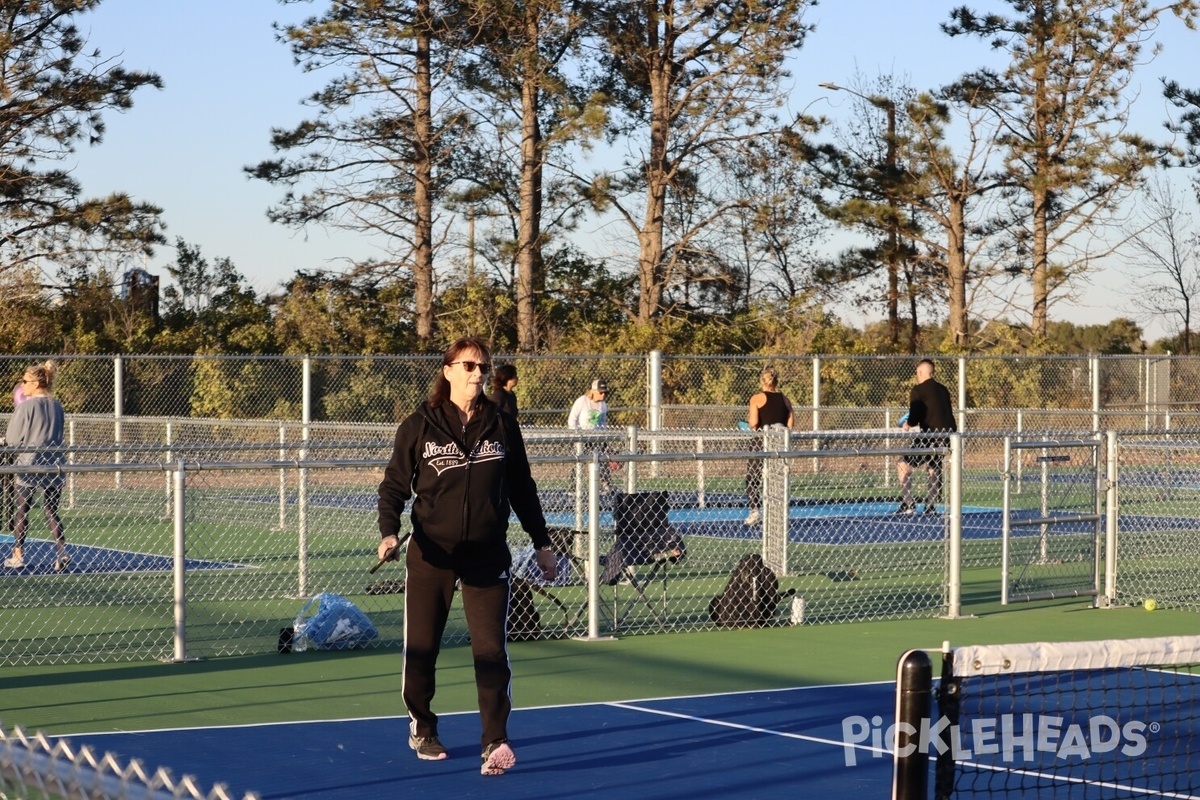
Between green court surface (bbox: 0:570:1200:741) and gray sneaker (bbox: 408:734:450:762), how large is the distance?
125 cm

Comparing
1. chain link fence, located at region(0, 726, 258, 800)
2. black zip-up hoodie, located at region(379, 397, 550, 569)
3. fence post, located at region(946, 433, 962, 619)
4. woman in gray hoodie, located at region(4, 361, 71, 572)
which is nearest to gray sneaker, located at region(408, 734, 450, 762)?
black zip-up hoodie, located at region(379, 397, 550, 569)

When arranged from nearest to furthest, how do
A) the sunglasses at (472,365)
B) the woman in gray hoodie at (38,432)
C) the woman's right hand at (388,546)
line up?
the woman's right hand at (388,546) < the sunglasses at (472,365) < the woman in gray hoodie at (38,432)

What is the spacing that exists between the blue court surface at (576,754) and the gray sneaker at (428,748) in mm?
37

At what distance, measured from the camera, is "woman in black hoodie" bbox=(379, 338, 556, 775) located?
7465 millimetres

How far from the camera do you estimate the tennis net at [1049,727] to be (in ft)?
14.1

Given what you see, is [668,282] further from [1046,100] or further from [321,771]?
[321,771]

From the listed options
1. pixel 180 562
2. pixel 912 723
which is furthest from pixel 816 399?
pixel 912 723

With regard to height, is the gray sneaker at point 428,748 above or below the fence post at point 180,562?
below

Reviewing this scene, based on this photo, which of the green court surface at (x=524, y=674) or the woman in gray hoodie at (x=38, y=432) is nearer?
the green court surface at (x=524, y=674)

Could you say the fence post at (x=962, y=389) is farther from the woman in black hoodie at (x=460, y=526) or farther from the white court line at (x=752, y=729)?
the woman in black hoodie at (x=460, y=526)

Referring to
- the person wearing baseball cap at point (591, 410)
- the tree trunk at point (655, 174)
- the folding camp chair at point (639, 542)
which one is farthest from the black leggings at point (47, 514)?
the tree trunk at point (655, 174)

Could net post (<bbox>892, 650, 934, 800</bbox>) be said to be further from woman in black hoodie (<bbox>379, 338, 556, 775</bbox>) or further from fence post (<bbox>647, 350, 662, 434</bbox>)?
fence post (<bbox>647, 350, 662, 434</bbox>)

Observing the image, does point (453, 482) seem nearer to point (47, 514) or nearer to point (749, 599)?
point (749, 599)

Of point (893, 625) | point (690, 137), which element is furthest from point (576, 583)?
point (690, 137)
